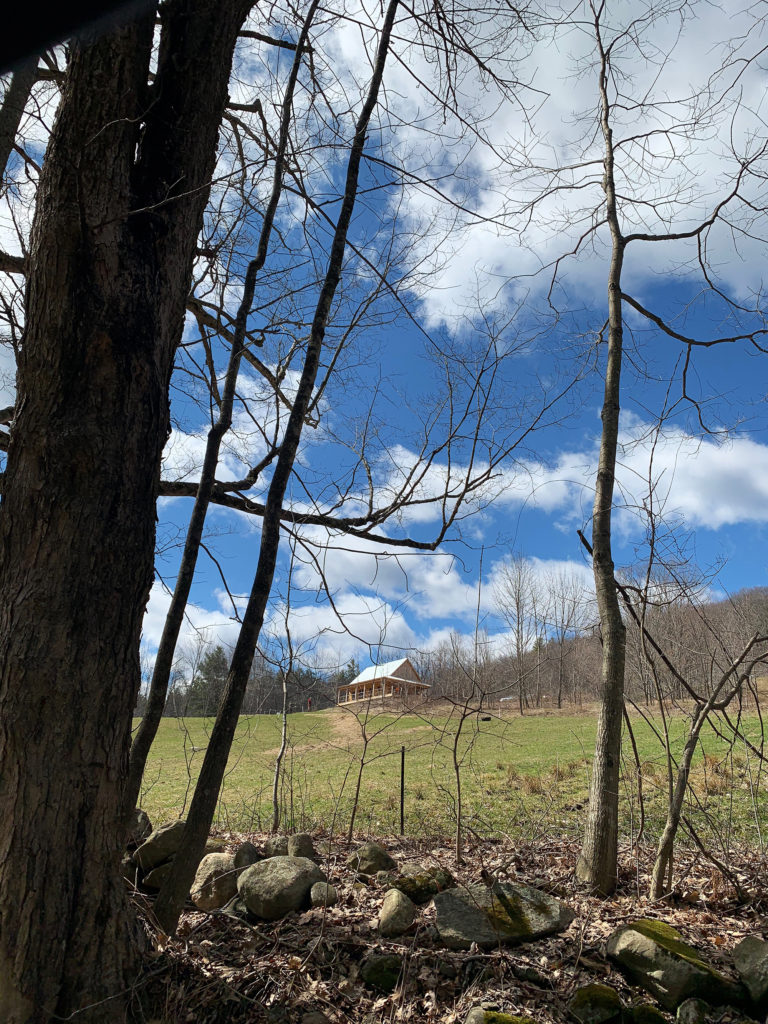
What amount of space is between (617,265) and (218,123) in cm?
408

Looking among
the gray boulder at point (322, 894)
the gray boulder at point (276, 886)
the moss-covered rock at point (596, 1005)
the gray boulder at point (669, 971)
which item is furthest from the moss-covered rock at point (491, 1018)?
the gray boulder at point (276, 886)

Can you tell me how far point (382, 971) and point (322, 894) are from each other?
758 mm

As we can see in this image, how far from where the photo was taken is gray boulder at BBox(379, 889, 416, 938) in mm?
3500

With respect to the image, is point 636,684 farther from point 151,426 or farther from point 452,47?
point 452,47

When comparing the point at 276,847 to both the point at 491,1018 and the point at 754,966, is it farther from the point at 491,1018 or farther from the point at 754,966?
the point at 754,966

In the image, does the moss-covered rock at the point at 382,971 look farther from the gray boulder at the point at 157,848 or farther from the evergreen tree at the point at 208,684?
the evergreen tree at the point at 208,684

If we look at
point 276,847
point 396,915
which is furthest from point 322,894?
point 276,847

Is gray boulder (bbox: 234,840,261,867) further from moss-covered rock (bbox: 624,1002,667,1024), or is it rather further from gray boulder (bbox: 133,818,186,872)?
moss-covered rock (bbox: 624,1002,667,1024)

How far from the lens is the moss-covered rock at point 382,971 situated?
3102 mm

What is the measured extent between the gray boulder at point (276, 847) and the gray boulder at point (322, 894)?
983mm

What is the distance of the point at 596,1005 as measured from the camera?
2904 mm

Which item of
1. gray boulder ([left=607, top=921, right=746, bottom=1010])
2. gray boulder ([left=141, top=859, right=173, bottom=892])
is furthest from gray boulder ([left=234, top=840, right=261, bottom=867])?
gray boulder ([left=607, top=921, right=746, bottom=1010])

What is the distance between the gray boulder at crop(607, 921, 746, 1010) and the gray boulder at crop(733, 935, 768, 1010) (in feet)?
0.21

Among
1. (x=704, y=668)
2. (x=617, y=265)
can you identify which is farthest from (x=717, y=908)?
(x=617, y=265)
